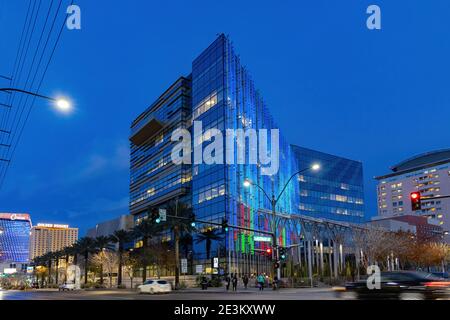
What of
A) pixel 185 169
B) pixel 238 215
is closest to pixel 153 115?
pixel 185 169

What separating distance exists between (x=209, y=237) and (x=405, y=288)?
54.6 metres

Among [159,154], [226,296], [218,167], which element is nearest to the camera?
[226,296]

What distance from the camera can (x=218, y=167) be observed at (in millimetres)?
75125

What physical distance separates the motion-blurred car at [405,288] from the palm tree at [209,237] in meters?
51.0

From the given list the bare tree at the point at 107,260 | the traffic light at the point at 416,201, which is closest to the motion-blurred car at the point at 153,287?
the traffic light at the point at 416,201

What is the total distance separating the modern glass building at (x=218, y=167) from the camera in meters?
74.0

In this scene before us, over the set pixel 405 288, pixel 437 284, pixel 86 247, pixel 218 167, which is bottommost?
pixel 405 288

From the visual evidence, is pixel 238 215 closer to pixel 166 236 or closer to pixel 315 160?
pixel 166 236

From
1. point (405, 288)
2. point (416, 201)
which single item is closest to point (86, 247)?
point (416, 201)

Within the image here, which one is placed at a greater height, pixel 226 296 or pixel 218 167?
pixel 218 167

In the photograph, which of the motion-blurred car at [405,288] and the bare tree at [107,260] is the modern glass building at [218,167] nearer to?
the bare tree at [107,260]

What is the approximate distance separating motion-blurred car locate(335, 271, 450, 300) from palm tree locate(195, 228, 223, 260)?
51.0m

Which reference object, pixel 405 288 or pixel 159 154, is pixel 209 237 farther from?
pixel 405 288
